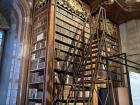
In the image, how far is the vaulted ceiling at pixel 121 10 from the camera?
4809 millimetres

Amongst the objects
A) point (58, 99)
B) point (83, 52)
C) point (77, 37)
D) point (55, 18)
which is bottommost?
point (58, 99)

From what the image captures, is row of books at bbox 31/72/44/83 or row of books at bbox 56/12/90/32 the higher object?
row of books at bbox 56/12/90/32

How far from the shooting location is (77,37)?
425 centimetres

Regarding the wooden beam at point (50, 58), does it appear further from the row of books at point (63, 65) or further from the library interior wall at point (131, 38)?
the library interior wall at point (131, 38)

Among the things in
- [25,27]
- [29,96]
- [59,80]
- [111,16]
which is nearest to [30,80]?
[29,96]

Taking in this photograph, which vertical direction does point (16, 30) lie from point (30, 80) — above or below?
above

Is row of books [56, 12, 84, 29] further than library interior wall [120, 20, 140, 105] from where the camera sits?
No

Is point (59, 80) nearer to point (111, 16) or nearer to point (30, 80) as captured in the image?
point (30, 80)

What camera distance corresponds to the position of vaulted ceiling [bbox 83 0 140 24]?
15.8ft

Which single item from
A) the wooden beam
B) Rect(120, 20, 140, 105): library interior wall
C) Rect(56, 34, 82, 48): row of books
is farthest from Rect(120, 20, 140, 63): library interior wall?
the wooden beam

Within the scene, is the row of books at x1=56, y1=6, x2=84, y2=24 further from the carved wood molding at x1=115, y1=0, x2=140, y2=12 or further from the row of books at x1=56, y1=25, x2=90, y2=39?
the carved wood molding at x1=115, y1=0, x2=140, y2=12

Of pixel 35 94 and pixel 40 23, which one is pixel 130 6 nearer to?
pixel 40 23

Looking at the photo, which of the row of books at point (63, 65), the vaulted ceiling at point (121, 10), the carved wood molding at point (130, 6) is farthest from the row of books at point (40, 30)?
the carved wood molding at point (130, 6)

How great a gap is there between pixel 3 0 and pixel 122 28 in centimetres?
376
